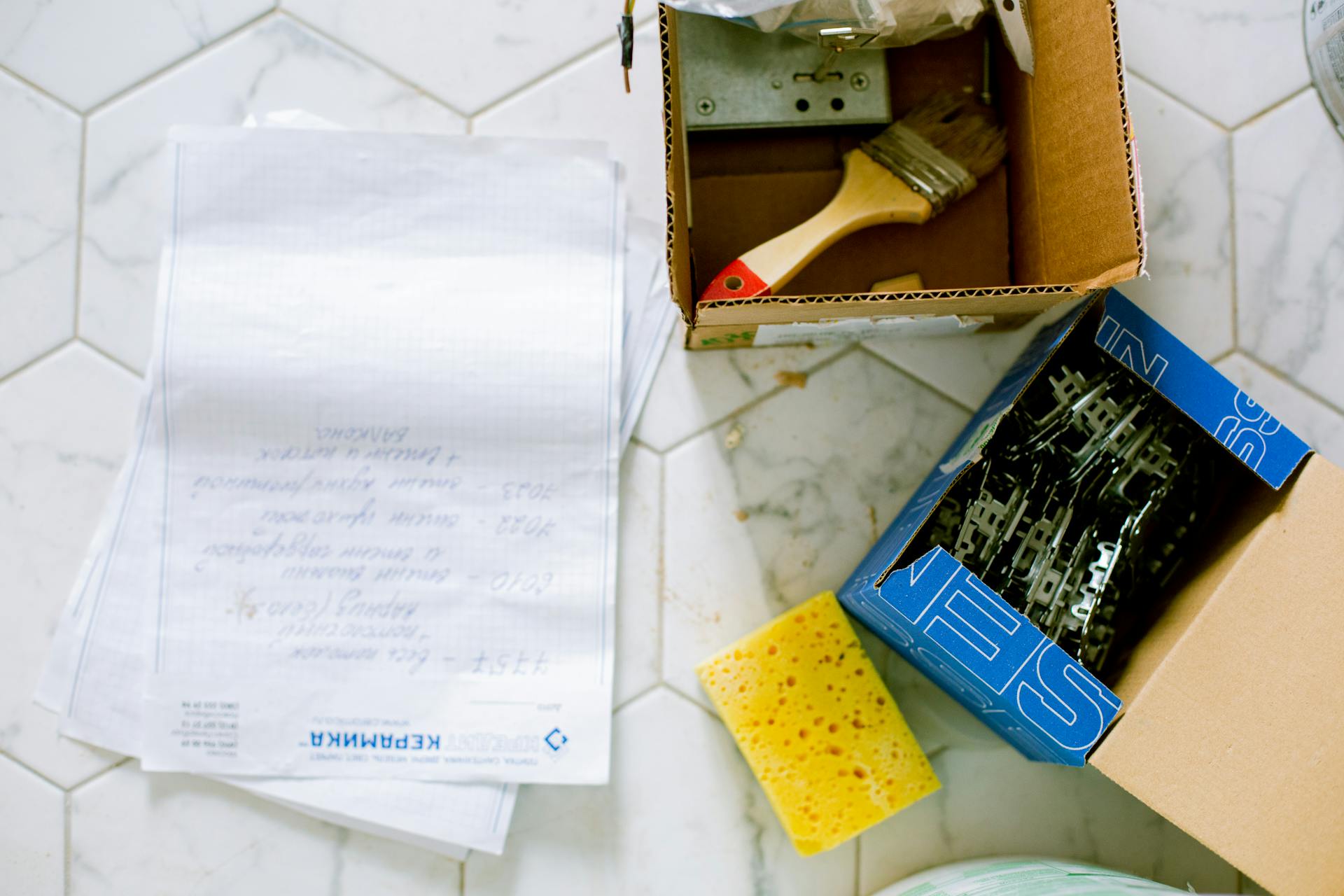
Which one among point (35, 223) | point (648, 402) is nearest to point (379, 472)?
point (648, 402)

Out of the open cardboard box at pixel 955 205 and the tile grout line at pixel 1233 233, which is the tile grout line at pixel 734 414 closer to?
the open cardboard box at pixel 955 205

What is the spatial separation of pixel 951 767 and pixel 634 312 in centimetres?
35

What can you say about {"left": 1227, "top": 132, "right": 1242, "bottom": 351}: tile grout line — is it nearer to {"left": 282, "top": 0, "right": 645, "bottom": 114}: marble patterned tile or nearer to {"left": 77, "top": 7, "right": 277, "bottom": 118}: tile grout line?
{"left": 282, "top": 0, "right": 645, "bottom": 114}: marble patterned tile

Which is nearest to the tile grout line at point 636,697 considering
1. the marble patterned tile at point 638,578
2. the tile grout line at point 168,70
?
the marble patterned tile at point 638,578

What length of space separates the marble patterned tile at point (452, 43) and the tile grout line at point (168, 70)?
38mm

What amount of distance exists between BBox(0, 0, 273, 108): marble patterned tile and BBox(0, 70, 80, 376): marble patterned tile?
0.01 meters

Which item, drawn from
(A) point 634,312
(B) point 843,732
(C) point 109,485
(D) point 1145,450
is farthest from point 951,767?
(C) point 109,485

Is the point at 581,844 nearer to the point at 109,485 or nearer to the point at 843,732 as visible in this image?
the point at 843,732

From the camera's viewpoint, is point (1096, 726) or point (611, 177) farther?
point (611, 177)

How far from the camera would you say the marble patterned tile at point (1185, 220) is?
605 millimetres

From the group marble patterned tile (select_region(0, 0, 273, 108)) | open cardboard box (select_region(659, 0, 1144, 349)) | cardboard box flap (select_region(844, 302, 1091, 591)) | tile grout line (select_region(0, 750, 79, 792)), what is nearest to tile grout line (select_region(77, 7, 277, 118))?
marble patterned tile (select_region(0, 0, 273, 108))

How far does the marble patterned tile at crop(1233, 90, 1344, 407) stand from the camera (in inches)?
23.9

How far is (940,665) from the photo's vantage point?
0.50 metres

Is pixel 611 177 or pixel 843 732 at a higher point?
pixel 611 177
